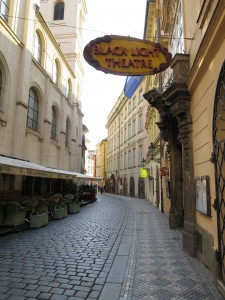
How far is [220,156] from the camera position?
5059 mm

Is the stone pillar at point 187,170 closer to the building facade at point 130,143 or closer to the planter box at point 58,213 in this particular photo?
the planter box at point 58,213

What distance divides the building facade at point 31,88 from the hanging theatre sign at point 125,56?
8.03m

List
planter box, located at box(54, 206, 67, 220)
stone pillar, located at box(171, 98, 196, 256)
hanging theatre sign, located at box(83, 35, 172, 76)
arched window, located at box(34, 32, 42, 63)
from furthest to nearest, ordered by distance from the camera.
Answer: arched window, located at box(34, 32, 42, 63), planter box, located at box(54, 206, 67, 220), stone pillar, located at box(171, 98, 196, 256), hanging theatre sign, located at box(83, 35, 172, 76)

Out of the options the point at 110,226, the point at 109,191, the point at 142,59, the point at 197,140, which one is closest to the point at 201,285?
the point at 197,140

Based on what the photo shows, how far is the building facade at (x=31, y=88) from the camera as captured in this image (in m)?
13.6

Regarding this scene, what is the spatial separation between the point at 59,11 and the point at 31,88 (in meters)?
17.9

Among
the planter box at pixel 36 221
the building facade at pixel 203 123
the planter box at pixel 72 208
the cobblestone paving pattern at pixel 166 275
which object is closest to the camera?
the cobblestone paving pattern at pixel 166 275

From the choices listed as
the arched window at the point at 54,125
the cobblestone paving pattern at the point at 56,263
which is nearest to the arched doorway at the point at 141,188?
the arched window at the point at 54,125

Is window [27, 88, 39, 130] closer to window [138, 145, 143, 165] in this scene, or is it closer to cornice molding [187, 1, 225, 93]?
cornice molding [187, 1, 225, 93]

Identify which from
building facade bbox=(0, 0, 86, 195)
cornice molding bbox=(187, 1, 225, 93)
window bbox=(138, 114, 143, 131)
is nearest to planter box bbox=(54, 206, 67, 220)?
building facade bbox=(0, 0, 86, 195)

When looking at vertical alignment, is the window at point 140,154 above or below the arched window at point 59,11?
below

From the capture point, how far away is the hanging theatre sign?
261 inches

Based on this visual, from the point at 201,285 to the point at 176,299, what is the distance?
2.74 feet

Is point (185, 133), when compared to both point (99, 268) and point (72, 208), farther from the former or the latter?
point (72, 208)
